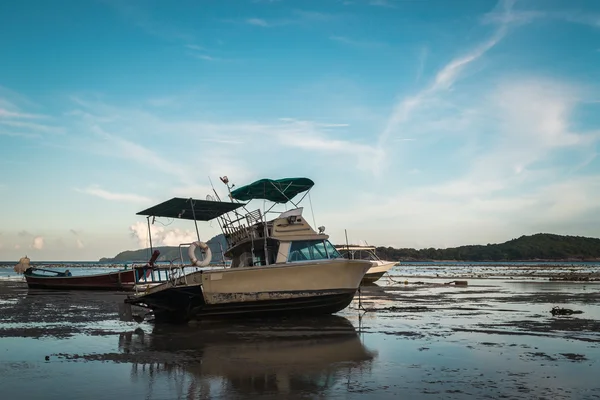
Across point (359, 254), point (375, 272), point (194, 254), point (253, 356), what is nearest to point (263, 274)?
point (194, 254)

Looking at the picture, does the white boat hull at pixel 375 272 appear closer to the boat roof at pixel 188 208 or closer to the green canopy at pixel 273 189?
the green canopy at pixel 273 189

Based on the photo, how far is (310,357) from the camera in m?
9.97

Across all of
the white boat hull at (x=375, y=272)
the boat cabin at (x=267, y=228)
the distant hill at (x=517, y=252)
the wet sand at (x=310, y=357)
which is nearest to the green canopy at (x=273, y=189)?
the boat cabin at (x=267, y=228)

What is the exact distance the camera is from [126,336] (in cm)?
1288

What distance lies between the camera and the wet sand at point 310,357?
24.5 feet

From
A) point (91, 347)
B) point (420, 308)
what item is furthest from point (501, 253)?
point (91, 347)

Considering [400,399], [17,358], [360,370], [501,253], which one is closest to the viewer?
[400,399]

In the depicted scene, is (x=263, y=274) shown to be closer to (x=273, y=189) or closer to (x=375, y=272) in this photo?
(x=273, y=189)

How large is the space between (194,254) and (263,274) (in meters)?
2.25

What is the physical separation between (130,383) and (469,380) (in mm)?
5135

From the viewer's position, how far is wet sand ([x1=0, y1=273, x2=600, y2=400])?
745 cm

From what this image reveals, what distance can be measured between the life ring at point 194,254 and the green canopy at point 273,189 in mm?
2565

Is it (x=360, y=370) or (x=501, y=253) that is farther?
(x=501, y=253)

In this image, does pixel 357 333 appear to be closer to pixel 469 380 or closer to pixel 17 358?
pixel 469 380
